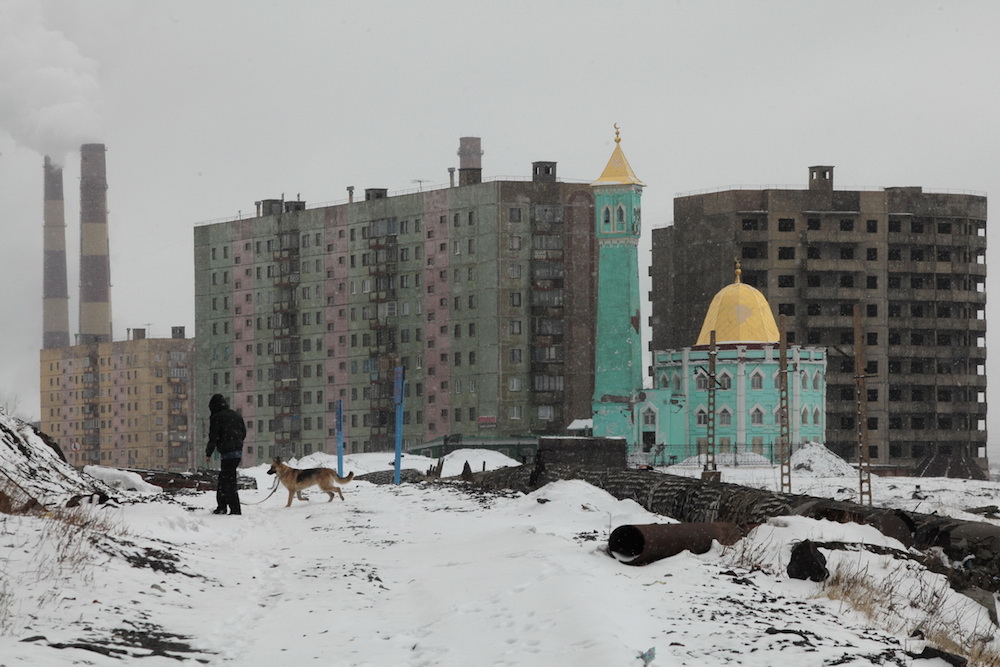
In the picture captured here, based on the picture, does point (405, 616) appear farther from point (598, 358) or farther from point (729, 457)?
point (598, 358)

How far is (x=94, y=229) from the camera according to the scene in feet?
477

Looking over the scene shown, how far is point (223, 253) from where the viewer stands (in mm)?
129750

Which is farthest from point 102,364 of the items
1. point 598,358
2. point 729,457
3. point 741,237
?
point 729,457

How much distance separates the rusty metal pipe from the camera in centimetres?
1317

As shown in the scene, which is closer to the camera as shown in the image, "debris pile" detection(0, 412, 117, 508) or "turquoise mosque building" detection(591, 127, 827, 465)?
"debris pile" detection(0, 412, 117, 508)

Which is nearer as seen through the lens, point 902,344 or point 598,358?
point 598,358

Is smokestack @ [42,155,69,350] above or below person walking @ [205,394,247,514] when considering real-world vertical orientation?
above

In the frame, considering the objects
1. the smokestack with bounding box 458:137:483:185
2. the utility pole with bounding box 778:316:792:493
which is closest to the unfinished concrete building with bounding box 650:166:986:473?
the smokestack with bounding box 458:137:483:185

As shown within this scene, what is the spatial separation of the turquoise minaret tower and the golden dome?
189 inches

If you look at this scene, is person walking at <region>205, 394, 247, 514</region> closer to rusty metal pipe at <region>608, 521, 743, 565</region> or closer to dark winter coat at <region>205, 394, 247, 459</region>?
dark winter coat at <region>205, 394, 247, 459</region>

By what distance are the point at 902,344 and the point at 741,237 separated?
1745 cm

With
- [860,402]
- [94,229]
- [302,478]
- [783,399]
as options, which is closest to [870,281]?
[783,399]

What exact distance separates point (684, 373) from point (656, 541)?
229 feet

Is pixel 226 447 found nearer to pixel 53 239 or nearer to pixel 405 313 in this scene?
pixel 405 313
